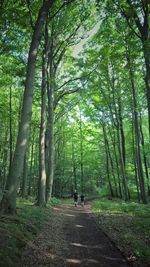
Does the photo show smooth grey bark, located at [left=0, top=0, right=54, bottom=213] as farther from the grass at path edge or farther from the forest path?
the forest path

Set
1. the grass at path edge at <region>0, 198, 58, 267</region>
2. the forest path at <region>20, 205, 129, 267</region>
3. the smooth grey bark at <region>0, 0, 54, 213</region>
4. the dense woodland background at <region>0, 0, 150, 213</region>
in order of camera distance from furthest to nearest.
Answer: the dense woodland background at <region>0, 0, 150, 213</region> < the smooth grey bark at <region>0, 0, 54, 213</region> < the forest path at <region>20, 205, 129, 267</region> < the grass at path edge at <region>0, 198, 58, 267</region>

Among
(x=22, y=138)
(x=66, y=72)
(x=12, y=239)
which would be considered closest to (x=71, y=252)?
(x=12, y=239)

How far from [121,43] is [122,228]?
32.8ft

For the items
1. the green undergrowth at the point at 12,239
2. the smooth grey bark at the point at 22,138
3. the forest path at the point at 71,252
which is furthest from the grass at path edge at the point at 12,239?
the smooth grey bark at the point at 22,138

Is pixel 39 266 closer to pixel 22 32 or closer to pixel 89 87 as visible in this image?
pixel 22 32

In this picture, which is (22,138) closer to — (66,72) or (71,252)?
(71,252)

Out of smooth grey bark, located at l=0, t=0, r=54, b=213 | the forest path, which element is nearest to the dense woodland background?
smooth grey bark, located at l=0, t=0, r=54, b=213

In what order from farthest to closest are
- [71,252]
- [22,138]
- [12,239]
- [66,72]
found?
[66,72] → [22,138] → [71,252] → [12,239]

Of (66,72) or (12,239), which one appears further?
(66,72)

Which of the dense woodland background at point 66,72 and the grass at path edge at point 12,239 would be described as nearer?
the grass at path edge at point 12,239

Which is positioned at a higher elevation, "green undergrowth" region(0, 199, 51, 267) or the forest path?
"green undergrowth" region(0, 199, 51, 267)

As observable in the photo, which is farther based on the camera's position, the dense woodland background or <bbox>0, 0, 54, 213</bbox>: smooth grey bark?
the dense woodland background

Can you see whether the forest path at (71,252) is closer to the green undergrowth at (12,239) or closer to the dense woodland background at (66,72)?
the green undergrowth at (12,239)

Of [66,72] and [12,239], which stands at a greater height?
[66,72]
